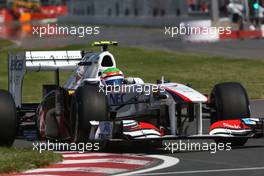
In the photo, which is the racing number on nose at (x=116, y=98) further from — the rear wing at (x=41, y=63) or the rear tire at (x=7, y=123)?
→ the rear wing at (x=41, y=63)

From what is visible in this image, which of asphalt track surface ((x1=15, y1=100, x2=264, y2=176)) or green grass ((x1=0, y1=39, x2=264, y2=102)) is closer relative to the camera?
asphalt track surface ((x1=15, y1=100, x2=264, y2=176))

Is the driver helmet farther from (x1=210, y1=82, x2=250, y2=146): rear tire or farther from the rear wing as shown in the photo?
the rear wing

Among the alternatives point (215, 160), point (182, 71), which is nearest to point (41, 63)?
point (215, 160)

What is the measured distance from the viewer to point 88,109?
1383 cm

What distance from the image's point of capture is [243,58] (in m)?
35.7

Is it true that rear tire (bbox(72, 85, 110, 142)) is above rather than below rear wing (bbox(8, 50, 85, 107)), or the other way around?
below

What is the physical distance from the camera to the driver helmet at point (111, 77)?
611 inches

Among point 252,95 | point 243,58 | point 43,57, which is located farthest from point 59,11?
point 43,57

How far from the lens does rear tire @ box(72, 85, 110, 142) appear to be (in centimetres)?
1384
